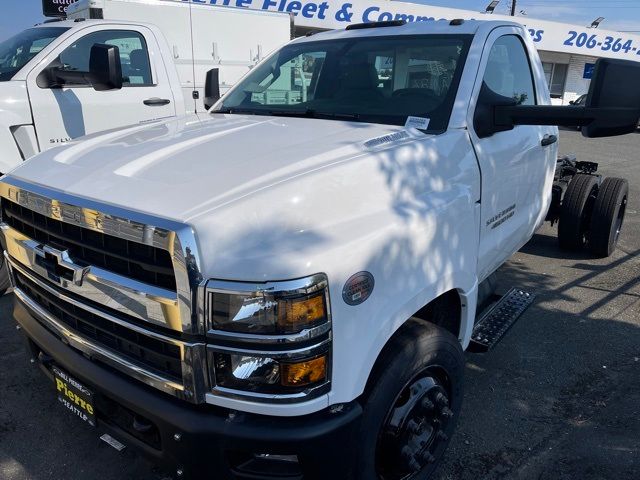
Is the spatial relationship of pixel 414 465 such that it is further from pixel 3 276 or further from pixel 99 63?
pixel 99 63

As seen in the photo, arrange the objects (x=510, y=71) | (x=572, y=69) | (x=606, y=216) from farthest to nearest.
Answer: (x=572, y=69) → (x=606, y=216) → (x=510, y=71)

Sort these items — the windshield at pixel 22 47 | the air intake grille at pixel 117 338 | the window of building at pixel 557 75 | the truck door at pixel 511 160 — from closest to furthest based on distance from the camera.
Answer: the air intake grille at pixel 117 338 → the truck door at pixel 511 160 → the windshield at pixel 22 47 → the window of building at pixel 557 75

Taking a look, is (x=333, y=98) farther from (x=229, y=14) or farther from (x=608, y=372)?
(x=229, y=14)

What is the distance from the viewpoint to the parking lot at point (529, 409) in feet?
9.18

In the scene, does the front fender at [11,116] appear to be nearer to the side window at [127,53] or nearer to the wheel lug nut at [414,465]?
the side window at [127,53]

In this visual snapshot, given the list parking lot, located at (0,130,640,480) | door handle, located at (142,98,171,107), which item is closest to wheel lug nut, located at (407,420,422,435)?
parking lot, located at (0,130,640,480)

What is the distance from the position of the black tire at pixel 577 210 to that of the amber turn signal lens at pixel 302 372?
4.71m

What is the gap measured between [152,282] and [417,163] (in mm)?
1246

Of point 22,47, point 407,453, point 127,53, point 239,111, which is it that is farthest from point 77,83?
point 407,453

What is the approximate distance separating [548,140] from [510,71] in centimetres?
61

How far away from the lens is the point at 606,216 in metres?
5.66

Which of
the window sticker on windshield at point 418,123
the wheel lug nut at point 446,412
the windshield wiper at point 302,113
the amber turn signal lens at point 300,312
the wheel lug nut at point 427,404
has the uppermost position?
the window sticker on windshield at point 418,123

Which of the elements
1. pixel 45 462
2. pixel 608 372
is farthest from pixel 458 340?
pixel 45 462

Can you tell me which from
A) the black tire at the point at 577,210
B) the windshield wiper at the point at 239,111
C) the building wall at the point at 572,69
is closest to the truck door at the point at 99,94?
the windshield wiper at the point at 239,111
